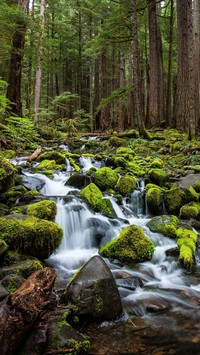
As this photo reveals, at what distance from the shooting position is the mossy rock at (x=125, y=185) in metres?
9.45

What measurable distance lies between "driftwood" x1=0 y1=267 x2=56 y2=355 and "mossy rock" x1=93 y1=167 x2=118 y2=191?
6.13 m

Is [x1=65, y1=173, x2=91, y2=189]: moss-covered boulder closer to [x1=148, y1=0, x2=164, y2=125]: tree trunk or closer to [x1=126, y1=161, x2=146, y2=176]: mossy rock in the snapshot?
[x1=126, y1=161, x2=146, y2=176]: mossy rock

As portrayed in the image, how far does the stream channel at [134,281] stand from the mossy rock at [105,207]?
0.83ft

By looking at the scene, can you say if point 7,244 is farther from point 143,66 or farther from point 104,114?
point 143,66

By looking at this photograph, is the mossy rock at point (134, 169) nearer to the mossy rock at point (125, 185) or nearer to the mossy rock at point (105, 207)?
the mossy rock at point (125, 185)

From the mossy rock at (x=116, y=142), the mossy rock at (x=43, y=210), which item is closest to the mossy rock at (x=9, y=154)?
the mossy rock at (x=43, y=210)

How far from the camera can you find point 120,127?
22297 millimetres

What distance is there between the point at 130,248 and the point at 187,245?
1.19m

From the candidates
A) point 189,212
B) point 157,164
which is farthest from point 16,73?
point 189,212

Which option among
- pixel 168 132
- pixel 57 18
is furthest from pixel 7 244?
pixel 57 18

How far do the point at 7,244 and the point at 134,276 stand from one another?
2316mm

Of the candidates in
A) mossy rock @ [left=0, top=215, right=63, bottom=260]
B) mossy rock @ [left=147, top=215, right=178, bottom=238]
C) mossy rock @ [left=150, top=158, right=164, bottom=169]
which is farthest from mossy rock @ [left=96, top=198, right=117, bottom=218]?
mossy rock @ [left=150, top=158, right=164, bottom=169]

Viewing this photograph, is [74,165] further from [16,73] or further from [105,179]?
[16,73]

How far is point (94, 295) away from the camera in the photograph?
4.00 m
